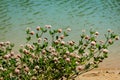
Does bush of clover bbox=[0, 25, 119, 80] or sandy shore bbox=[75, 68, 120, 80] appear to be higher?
bush of clover bbox=[0, 25, 119, 80]

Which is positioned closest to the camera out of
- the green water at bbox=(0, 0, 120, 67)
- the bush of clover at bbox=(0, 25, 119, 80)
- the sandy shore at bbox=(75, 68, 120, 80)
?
the bush of clover at bbox=(0, 25, 119, 80)

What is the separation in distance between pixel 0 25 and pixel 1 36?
95.9 inches

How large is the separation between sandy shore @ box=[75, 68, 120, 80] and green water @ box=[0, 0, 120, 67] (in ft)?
5.22

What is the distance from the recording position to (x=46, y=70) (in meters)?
5.99

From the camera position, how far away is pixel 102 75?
29.1ft

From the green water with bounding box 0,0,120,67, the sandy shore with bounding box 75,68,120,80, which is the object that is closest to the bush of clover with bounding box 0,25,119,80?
the sandy shore with bounding box 75,68,120,80

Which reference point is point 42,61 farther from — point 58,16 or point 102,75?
point 58,16

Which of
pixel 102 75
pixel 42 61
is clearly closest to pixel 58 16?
pixel 102 75

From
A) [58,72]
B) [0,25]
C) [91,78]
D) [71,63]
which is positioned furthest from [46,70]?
[0,25]

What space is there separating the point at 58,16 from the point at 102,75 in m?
10.4

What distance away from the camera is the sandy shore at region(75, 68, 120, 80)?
8.50 metres

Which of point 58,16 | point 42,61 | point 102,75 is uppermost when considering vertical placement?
point 42,61

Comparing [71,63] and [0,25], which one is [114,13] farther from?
[71,63]

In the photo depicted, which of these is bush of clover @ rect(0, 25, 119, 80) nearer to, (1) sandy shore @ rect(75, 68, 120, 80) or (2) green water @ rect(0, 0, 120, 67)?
(1) sandy shore @ rect(75, 68, 120, 80)
